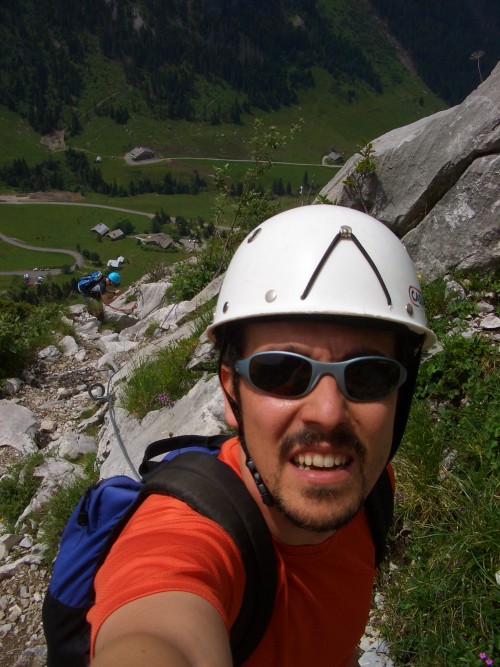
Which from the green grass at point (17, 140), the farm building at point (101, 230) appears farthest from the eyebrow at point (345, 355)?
the green grass at point (17, 140)

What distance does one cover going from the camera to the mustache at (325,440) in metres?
1.75

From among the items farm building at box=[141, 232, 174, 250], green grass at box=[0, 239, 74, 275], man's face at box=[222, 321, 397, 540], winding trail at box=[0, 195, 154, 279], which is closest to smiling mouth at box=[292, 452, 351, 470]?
man's face at box=[222, 321, 397, 540]

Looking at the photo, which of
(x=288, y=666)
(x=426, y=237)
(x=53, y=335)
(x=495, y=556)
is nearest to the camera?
(x=288, y=666)

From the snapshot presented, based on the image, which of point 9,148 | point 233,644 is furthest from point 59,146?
point 233,644

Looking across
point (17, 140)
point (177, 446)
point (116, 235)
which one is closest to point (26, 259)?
point (116, 235)

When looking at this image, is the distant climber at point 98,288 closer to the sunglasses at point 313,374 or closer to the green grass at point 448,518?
the green grass at point 448,518

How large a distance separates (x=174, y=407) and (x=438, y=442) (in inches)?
127

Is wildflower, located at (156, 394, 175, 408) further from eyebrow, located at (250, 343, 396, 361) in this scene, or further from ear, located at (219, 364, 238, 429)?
eyebrow, located at (250, 343, 396, 361)

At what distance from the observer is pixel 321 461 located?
1760 millimetres

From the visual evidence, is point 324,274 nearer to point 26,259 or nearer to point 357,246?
point 357,246

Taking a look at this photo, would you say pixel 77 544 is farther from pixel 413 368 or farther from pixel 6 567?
pixel 6 567

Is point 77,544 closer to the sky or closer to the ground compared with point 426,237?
closer to the sky

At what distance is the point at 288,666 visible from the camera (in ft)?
6.11

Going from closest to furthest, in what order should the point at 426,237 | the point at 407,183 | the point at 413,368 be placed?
the point at 413,368 → the point at 426,237 → the point at 407,183
